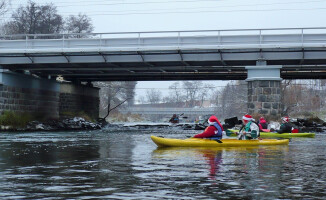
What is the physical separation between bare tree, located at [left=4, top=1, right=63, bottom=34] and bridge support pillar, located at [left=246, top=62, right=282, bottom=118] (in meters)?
40.6

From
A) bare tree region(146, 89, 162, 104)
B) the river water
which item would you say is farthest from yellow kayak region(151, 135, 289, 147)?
bare tree region(146, 89, 162, 104)

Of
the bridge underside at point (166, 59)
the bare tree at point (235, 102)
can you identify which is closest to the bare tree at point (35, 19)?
the bridge underside at point (166, 59)

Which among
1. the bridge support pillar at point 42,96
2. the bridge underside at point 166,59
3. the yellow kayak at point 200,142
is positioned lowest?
the yellow kayak at point 200,142

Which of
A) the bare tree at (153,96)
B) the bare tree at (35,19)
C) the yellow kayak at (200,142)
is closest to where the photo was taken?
the yellow kayak at (200,142)

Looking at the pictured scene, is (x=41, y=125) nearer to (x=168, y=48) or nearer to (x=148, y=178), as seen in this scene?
(x=168, y=48)

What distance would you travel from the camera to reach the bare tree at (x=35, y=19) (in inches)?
2667

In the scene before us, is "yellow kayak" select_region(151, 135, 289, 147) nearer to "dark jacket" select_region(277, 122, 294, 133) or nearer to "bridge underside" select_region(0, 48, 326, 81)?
"dark jacket" select_region(277, 122, 294, 133)

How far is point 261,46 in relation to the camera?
1308 inches

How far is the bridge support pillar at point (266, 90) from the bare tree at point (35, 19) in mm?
40632

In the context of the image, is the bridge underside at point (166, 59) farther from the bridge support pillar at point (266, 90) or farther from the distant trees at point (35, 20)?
the distant trees at point (35, 20)

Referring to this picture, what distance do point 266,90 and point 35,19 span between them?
4190 centimetres

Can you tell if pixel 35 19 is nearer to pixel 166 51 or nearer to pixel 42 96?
pixel 42 96

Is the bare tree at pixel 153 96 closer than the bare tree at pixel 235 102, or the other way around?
the bare tree at pixel 235 102

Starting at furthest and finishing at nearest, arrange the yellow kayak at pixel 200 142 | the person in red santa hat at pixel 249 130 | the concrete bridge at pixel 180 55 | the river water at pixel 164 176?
the concrete bridge at pixel 180 55, the person in red santa hat at pixel 249 130, the yellow kayak at pixel 200 142, the river water at pixel 164 176
